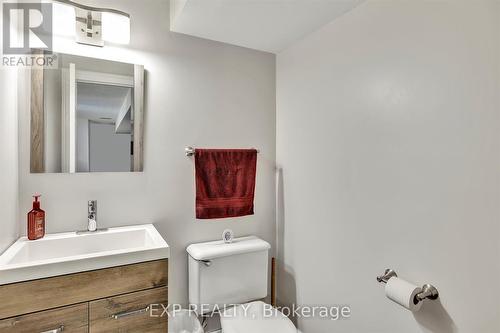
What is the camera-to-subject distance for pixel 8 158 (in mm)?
1290

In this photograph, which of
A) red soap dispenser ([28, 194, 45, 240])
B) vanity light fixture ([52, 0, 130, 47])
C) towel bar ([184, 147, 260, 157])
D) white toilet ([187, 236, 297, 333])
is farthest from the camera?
towel bar ([184, 147, 260, 157])

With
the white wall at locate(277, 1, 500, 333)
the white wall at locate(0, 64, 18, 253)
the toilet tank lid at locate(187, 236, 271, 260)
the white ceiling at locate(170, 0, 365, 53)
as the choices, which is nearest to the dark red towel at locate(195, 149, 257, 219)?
the toilet tank lid at locate(187, 236, 271, 260)

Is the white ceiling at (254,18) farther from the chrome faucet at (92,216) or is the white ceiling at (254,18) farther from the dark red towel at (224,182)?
the chrome faucet at (92,216)

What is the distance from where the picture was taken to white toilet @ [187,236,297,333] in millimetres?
1620

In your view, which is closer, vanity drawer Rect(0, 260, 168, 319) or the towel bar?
vanity drawer Rect(0, 260, 168, 319)

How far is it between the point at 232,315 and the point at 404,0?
1.86 meters

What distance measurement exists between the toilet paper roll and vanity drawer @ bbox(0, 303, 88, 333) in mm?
1273

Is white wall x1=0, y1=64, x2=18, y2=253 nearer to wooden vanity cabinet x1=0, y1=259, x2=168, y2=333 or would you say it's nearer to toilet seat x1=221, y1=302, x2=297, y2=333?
wooden vanity cabinet x1=0, y1=259, x2=168, y2=333

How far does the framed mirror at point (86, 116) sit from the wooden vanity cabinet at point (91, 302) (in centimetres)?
66

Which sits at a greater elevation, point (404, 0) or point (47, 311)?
point (404, 0)

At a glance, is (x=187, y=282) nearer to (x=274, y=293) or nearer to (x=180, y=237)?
(x=180, y=237)

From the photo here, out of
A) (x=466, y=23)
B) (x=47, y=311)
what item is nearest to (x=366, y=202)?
(x=466, y=23)

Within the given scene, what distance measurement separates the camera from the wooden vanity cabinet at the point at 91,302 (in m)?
1.04

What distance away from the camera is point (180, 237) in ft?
6.06
